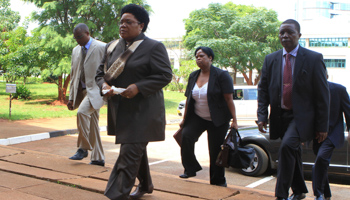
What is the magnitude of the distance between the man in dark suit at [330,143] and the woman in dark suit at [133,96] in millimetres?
2054

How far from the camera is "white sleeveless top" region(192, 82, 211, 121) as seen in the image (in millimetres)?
5238

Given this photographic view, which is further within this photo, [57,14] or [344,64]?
[344,64]

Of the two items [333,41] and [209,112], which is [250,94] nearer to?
[209,112]

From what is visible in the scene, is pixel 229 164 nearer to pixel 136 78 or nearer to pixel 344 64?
pixel 136 78

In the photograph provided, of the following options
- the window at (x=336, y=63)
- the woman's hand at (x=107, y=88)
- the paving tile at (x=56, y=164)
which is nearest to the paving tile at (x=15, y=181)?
the paving tile at (x=56, y=164)

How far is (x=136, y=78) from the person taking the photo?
12.5ft

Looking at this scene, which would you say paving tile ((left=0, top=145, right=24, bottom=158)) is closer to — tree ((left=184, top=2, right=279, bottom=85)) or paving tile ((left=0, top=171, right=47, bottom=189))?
paving tile ((left=0, top=171, right=47, bottom=189))

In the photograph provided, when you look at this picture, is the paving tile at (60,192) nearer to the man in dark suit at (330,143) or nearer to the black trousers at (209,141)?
the black trousers at (209,141)

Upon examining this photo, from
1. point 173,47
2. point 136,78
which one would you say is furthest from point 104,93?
point 173,47

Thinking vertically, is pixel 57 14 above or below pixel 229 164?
above

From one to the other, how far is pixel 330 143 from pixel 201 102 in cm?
164

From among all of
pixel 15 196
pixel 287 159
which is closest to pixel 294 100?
pixel 287 159

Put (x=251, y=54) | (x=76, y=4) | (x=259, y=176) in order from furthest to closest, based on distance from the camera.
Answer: (x=251, y=54), (x=76, y=4), (x=259, y=176)

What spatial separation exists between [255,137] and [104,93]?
4.48 m
